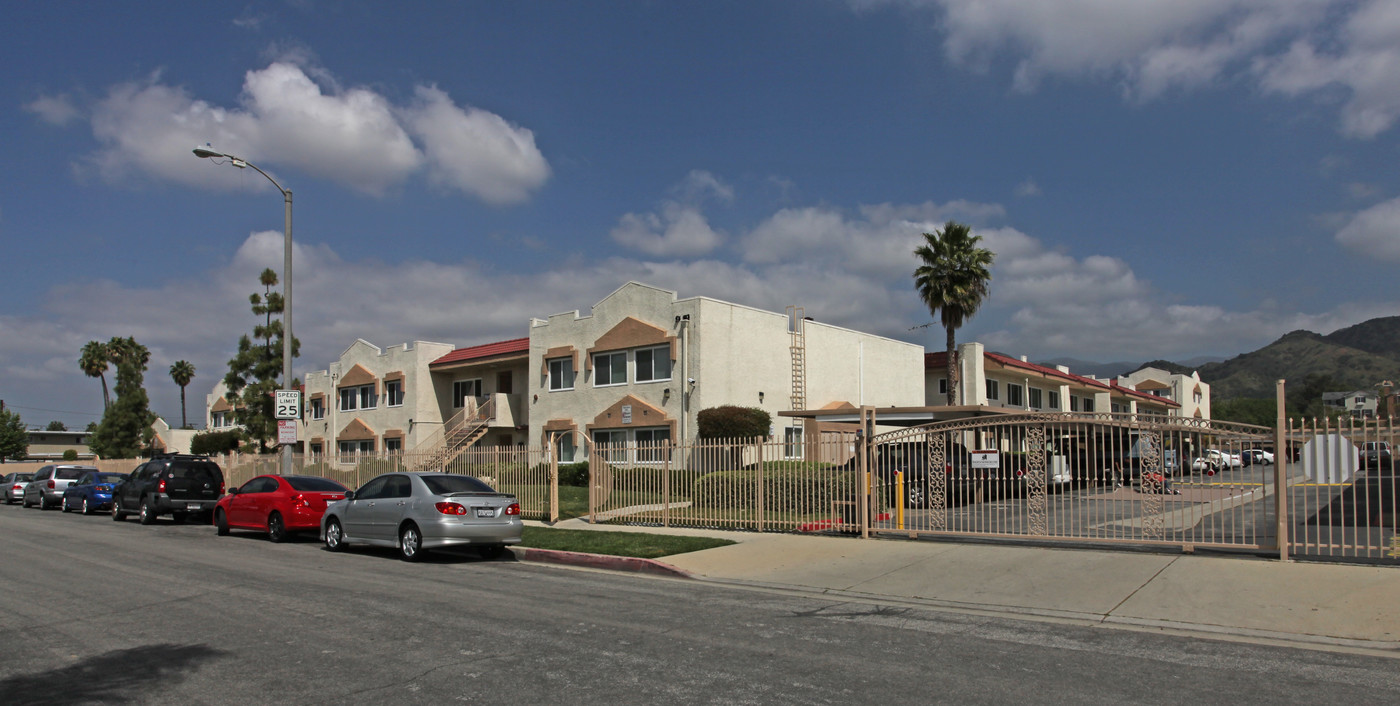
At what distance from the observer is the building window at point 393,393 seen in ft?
145

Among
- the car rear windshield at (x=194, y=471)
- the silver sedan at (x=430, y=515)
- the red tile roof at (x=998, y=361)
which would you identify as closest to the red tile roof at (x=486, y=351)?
the car rear windshield at (x=194, y=471)

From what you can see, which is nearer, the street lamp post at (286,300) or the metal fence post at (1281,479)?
the metal fence post at (1281,479)

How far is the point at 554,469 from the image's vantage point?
64.7 ft

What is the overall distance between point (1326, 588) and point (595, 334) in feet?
88.0

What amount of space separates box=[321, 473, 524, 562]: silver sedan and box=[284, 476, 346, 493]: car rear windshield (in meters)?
2.92

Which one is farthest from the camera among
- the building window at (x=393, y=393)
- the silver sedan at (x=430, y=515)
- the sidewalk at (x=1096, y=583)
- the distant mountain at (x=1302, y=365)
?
the distant mountain at (x=1302, y=365)

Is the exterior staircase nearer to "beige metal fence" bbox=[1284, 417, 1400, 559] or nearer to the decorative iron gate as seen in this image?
the decorative iron gate

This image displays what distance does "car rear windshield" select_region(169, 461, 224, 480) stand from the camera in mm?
23266

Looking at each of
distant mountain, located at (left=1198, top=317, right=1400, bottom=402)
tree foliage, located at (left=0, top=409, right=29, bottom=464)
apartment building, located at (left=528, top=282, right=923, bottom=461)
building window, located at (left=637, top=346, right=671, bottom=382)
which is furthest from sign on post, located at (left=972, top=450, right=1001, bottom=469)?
distant mountain, located at (left=1198, top=317, right=1400, bottom=402)

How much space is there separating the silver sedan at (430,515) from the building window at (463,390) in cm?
2730

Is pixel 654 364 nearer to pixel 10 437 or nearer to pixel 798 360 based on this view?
pixel 798 360

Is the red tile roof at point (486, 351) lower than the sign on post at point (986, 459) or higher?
higher

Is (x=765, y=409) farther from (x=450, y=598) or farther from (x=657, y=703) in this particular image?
(x=657, y=703)

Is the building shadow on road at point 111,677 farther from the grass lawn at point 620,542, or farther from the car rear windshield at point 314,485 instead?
the car rear windshield at point 314,485
